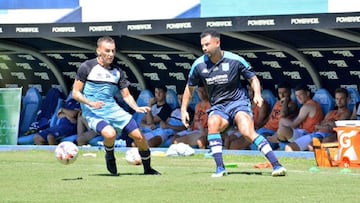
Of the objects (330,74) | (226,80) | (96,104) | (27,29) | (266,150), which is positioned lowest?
(266,150)

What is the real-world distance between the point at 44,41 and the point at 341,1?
7036 millimetres

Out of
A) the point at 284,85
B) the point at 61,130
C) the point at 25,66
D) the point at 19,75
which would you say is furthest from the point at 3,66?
→ the point at 284,85

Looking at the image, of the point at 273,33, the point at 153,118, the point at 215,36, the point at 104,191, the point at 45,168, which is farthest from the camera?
the point at 153,118

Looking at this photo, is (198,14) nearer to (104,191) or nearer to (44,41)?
(44,41)

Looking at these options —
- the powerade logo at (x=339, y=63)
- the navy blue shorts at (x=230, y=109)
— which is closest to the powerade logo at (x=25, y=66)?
the powerade logo at (x=339, y=63)

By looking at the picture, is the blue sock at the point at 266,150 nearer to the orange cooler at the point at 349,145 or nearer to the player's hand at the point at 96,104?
the player's hand at the point at 96,104

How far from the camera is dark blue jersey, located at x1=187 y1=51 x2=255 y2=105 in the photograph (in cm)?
1312

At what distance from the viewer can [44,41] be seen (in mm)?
23562

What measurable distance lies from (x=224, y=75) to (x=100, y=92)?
66.7 inches

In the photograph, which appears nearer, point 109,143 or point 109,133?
point 109,133

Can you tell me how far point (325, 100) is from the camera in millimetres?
19516

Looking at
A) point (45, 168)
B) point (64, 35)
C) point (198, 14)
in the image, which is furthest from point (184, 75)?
point (45, 168)

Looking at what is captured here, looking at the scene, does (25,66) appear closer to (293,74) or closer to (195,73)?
(293,74)

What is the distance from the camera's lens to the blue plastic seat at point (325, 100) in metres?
19.5
